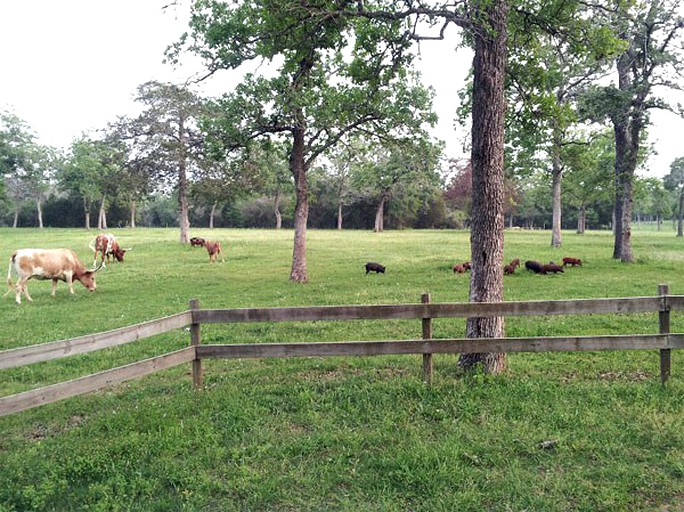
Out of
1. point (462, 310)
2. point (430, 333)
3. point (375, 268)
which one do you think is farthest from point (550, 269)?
point (430, 333)

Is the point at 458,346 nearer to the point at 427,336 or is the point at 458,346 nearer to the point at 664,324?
the point at 427,336

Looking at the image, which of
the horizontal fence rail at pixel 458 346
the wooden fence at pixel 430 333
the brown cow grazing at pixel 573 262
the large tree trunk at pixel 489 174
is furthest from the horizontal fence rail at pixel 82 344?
the brown cow grazing at pixel 573 262

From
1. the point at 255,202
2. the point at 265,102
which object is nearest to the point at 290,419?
the point at 265,102

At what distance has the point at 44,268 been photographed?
1542 centimetres

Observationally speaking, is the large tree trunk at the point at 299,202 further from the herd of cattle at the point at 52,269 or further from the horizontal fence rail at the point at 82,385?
the horizontal fence rail at the point at 82,385

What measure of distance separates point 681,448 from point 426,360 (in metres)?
2.85

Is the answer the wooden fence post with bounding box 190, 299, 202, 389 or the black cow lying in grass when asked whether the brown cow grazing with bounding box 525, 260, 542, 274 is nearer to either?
the black cow lying in grass

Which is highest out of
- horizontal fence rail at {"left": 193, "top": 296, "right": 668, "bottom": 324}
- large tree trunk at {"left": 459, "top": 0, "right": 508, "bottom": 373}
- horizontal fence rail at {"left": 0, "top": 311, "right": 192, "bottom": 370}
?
large tree trunk at {"left": 459, "top": 0, "right": 508, "bottom": 373}

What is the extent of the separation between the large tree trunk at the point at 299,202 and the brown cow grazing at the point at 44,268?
7.08 m

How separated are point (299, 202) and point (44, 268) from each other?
9.17m

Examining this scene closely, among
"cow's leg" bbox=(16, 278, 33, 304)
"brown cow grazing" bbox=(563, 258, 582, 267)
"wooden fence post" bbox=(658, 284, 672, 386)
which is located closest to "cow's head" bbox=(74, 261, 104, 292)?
"cow's leg" bbox=(16, 278, 33, 304)

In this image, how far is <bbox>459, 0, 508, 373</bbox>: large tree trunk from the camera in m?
6.72

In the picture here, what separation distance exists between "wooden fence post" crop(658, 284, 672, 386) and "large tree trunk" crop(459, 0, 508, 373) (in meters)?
2.02

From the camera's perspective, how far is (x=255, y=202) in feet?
283
